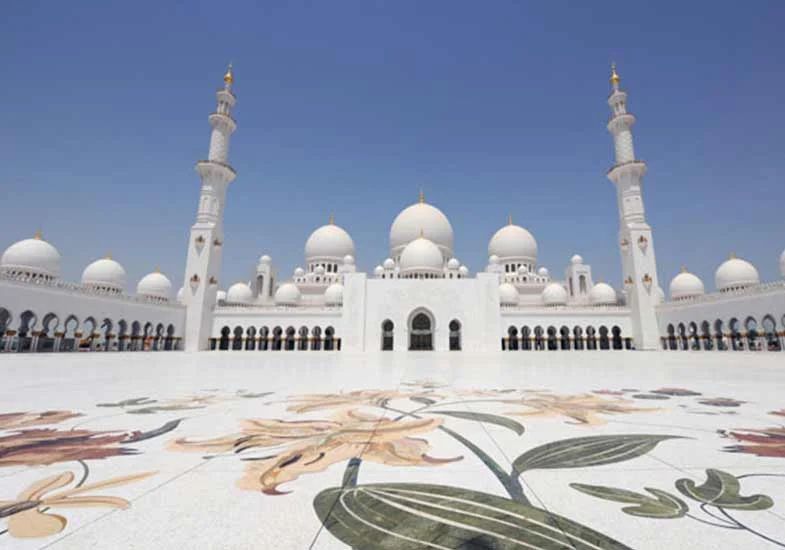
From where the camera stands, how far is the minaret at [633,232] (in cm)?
2552

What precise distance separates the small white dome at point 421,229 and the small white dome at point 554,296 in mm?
9094

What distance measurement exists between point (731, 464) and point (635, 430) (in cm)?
66

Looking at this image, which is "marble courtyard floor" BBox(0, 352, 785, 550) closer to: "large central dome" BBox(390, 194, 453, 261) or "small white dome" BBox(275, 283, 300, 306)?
"small white dome" BBox(275, 283, 300, 306)

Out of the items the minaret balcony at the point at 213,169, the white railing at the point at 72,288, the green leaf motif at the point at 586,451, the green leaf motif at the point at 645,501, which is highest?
the minaret balcony at the point at 213,169

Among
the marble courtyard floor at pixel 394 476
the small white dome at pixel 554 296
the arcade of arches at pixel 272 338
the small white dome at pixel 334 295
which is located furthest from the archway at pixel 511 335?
the marble courtyard floor at pixel 394 476

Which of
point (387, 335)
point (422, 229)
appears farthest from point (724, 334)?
point (422, 229)

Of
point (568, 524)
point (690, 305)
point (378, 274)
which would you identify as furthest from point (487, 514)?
point (378, 274)

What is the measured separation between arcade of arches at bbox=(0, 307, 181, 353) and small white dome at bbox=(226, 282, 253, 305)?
796 centimetres

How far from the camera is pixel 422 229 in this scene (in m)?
33.6

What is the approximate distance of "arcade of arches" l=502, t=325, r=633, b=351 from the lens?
2764 cm

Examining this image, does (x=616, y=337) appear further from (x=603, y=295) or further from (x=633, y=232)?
(x=633, y=232)

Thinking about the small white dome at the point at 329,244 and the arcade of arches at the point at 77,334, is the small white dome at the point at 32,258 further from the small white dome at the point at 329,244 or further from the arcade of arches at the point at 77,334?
the small white dome at the point at 329,244

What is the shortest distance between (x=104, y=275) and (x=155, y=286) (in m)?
4.40

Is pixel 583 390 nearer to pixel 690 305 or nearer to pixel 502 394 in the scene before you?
pixel 502 394
